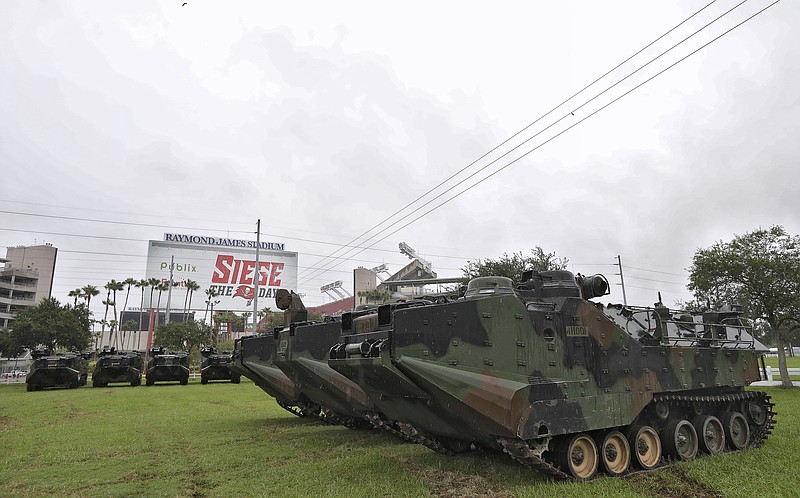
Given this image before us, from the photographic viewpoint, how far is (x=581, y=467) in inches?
327

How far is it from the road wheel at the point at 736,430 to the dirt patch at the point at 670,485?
8.49ft

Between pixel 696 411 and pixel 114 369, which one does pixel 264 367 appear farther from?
pixel 114 369

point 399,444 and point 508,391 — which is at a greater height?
point 508,391

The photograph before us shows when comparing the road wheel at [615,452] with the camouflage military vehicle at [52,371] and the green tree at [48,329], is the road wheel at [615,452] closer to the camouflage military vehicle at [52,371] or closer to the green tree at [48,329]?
the camouflage military vehicle at [52,371]

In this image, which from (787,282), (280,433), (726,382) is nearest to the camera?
(726,382)

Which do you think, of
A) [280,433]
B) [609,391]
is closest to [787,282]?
[609,391]

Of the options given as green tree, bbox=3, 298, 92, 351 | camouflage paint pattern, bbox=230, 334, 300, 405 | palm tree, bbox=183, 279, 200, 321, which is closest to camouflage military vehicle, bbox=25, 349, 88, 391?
green tree, bbox=3, 298, 92, 351

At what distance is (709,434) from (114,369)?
29.5 m

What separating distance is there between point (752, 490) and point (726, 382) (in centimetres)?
388

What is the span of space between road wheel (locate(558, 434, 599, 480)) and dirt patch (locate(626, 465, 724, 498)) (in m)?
0.56

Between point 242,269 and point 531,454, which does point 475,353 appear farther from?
point 242,269

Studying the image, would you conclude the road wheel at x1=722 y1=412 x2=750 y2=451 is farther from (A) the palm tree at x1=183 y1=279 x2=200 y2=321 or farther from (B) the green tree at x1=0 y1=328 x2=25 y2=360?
(A) the palm tree at x1=183 y1=279 x2=200 y2=321

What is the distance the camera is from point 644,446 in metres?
9.28

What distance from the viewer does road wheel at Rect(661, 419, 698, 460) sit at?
9523 mm
